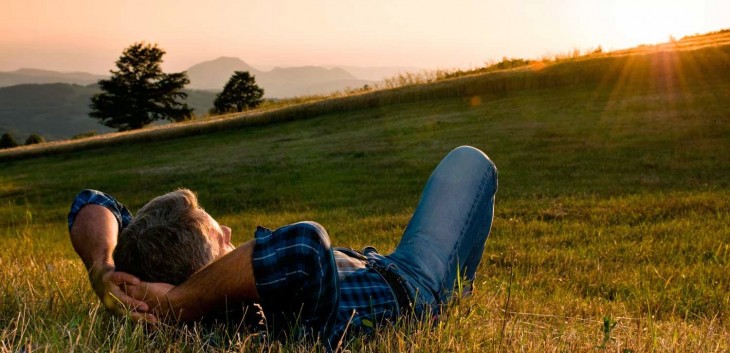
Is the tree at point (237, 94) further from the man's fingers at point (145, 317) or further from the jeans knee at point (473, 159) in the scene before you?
the man's fingers at point (145, 317)

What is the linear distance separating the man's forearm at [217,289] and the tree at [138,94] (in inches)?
2332

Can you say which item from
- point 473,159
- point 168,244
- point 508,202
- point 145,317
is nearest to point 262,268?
point 168,244

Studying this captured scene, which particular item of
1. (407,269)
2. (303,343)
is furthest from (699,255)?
(303,343)

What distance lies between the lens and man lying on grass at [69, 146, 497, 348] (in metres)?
2.33

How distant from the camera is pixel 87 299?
3545mm

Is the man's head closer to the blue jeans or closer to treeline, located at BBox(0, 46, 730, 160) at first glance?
the blue jeans

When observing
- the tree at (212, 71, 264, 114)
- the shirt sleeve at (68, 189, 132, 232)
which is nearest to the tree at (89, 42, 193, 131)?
the tree at (212, 71, 264, 114)

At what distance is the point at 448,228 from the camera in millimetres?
3506

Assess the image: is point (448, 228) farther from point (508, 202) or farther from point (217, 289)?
point (508, 202)

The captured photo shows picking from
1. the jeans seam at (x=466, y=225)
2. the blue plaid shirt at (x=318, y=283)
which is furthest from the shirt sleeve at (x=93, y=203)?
the jeans seam at (x=466, y=225)

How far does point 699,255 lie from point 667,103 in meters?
11.3

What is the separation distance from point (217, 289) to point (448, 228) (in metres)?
1.52

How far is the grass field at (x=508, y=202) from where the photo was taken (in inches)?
116

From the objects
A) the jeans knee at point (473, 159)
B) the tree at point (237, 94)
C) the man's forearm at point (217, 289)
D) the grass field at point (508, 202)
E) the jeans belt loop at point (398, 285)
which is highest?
the tree at point (237, 94)
